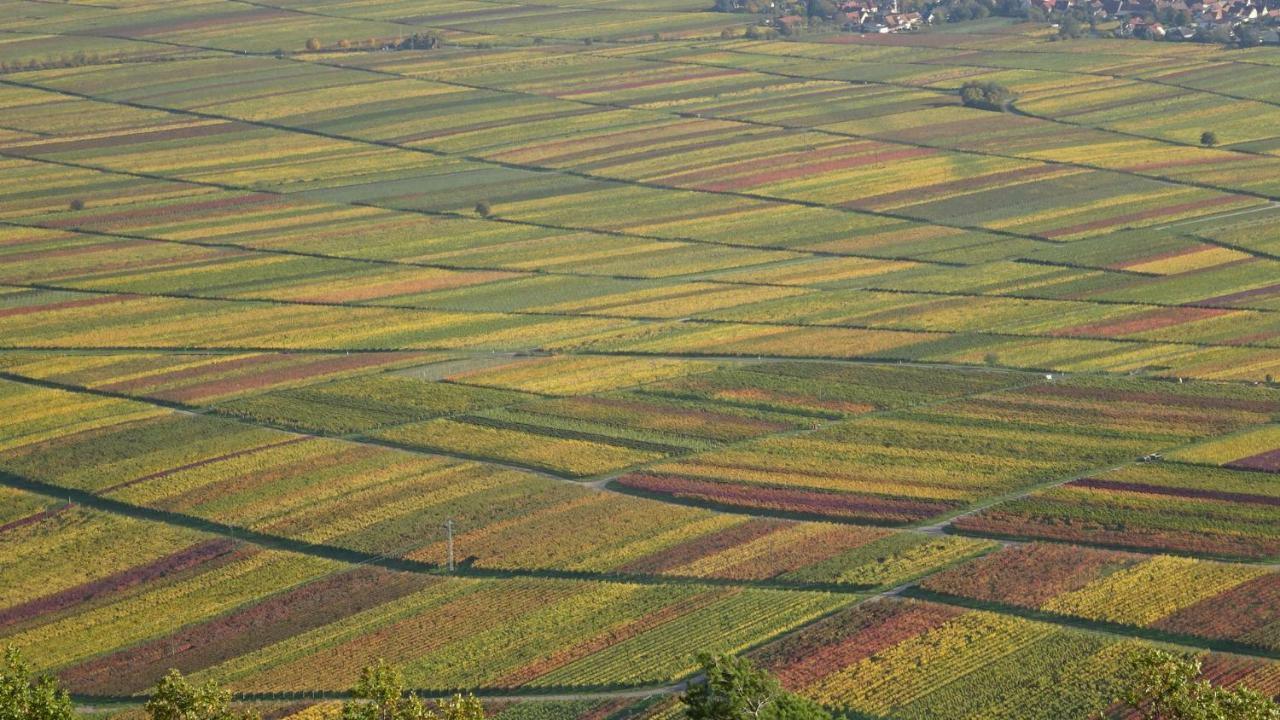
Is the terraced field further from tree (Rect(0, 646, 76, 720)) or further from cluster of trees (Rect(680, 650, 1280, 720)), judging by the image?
tree (Rect(0, 646, 76, 720))

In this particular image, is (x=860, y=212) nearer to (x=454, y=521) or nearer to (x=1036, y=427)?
(x=1036, y=427)

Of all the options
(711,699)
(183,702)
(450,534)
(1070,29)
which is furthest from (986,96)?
(183,702)

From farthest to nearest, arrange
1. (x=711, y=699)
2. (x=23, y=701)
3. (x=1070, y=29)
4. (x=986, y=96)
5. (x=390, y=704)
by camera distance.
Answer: (x=1070, y=29), (x=986, y=96), (x=711, y=699), (x=390, y=704), (x=23, y=701)

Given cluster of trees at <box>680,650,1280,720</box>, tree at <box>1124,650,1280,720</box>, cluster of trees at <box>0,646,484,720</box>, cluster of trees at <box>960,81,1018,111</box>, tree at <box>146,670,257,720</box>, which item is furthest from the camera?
cluster of trees at <box>960,81,1018,111</box>

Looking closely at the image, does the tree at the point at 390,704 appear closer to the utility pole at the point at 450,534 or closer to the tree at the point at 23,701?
the tree at the point at 23,701

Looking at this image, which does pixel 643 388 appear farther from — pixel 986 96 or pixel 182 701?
pixel 986 96

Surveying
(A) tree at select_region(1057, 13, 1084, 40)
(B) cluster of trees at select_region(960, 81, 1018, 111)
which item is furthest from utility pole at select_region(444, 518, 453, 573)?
(A) tree at select_region(1057, 13, 1084, 40)

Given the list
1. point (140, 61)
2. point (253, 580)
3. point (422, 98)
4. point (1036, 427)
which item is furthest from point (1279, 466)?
point (140, 61)
